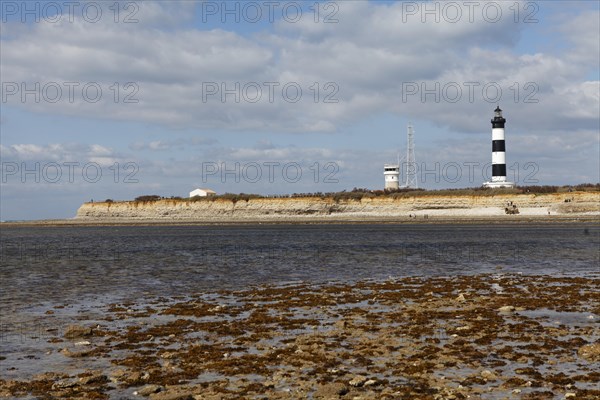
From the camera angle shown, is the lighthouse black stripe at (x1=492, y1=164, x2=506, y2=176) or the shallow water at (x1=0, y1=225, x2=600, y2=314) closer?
the shallow water at (x1=0, y1=225, x2=600, y2=314)

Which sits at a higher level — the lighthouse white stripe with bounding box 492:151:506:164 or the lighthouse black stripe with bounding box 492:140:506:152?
the lighthouse black stripe with bounding box 492:140:506:152

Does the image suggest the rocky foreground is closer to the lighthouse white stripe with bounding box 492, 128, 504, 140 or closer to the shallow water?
the shallow water

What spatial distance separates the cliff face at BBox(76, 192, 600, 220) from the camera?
113 m

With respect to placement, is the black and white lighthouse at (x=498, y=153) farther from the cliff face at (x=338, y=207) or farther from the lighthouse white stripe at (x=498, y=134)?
the cliff face at (x=338, y=207)

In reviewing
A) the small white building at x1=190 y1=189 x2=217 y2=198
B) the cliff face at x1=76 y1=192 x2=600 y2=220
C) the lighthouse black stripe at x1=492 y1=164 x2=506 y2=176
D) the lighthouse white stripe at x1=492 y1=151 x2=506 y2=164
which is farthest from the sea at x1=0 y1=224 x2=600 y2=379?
the small white building at x1=190 y1=189 x2=217 y2=198

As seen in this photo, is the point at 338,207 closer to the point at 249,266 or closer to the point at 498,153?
the point at 498,153

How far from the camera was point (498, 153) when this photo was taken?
116188 millimetres

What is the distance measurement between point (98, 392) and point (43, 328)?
7.79 meters

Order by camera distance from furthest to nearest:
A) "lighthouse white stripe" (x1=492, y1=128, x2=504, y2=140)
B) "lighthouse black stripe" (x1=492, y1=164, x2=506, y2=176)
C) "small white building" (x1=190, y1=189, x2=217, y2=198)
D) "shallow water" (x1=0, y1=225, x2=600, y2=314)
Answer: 1. "small white building" (x1=190, y1=189, x2=217, y2=198)
2. "lighthouse black stripe" (x1=492, y1=164, x2=506, y2=176)
3. "lighthouse white stripe" (x1=492, y1=128, x2=504, y2=140)
4. "shallow water" (x1=0, y1=225, x2=600, y2=314)

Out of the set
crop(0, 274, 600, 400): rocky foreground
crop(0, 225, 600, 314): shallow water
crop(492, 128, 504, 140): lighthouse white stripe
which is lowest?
crop(0, 225, 600, 314): shallow water

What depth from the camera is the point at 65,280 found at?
109ft

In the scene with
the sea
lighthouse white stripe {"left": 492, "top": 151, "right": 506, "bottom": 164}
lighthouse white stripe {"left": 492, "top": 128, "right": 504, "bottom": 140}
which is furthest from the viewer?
lighthouse white stripe {"left": 492, "top": 151, "right": 506, "bottom": 164}

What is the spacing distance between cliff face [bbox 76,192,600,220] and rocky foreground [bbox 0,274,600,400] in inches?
3675

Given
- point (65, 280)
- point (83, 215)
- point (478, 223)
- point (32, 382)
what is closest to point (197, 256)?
point (65, 280)
